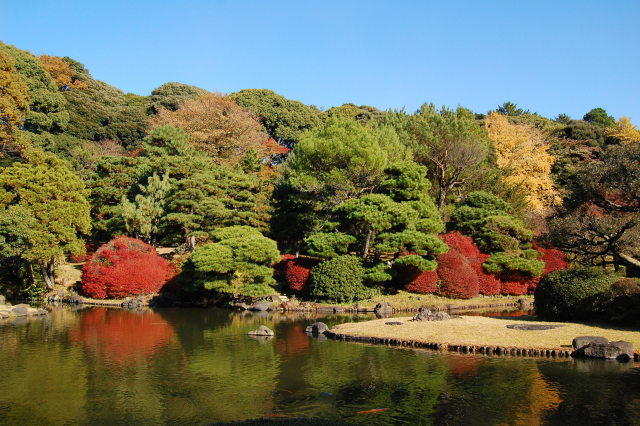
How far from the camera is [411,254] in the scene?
28.8m

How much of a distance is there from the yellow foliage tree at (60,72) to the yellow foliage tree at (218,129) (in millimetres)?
17039

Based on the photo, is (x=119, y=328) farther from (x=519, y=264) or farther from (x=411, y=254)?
(x=519, y=264)

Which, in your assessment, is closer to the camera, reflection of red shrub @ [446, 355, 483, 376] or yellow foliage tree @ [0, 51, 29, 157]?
reflection of red shrub @ [446, 355, 483, 376]

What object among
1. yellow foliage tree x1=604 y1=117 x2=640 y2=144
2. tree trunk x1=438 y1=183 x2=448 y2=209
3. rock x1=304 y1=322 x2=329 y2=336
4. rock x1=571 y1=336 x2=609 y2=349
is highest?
yellow foliage tree x1=604 y1=117 x2=640 y2=144

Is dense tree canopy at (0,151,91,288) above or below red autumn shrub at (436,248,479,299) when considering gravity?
above

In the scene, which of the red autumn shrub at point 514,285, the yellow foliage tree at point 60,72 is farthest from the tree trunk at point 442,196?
the yellow foliage tree at point 60,72

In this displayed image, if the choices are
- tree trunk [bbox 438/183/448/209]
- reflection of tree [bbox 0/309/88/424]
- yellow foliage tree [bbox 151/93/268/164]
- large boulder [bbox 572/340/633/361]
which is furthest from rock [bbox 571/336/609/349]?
yellow foliage tree [bbox 151/93/268/164]

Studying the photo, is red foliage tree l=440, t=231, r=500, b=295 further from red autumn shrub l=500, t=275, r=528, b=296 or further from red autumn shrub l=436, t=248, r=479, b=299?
red autumn shrub l=436, t=248, r=479, b=299

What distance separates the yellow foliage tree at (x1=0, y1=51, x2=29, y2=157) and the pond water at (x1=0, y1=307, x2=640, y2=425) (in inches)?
984

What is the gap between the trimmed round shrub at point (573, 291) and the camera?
58.5 feet

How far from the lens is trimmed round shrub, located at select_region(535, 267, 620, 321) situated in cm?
1783

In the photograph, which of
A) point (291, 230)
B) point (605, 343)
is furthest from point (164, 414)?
point (291, 230)

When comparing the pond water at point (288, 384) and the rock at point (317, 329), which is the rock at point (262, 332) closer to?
the pond water at point (288, 384)

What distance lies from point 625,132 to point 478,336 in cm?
4196
